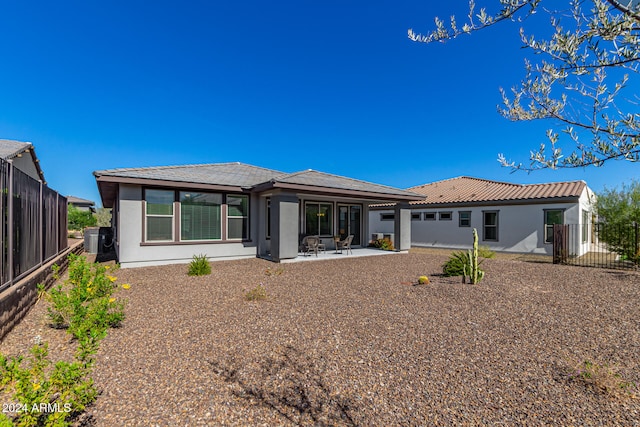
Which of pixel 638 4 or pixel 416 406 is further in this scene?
pixel 416 406

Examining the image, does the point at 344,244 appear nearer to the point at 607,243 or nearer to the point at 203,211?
the point at 203,211

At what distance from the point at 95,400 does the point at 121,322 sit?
2367mm

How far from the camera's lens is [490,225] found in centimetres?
1656

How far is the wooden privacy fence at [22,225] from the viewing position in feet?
14.3

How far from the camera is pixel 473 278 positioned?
293 inches

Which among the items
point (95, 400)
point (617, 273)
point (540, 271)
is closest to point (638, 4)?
point (95, 400)

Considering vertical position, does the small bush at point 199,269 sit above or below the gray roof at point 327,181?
below

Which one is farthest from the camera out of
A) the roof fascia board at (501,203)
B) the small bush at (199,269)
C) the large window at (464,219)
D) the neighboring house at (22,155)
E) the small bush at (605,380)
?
the large window at (464,219)

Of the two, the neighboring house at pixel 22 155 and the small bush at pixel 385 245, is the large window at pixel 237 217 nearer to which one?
the neighboring house at pixel 22 155

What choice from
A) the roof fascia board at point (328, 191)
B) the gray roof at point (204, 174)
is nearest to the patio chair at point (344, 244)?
the roof fascia board at point (328, 191)

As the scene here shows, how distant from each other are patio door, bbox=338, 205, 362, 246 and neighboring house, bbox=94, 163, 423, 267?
243cm

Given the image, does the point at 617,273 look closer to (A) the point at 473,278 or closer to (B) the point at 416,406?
(A) the point at 473,278

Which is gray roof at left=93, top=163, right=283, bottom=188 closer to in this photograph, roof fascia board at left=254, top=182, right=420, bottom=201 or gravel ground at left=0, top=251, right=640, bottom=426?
roof fascia board at left=254, top=182, right=420, bottom=201

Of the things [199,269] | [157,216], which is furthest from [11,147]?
[199,269]
